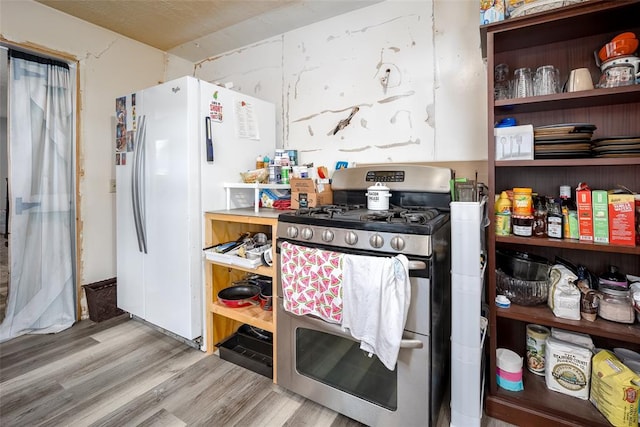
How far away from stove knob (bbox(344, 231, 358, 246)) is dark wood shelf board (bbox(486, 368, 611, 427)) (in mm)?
1020

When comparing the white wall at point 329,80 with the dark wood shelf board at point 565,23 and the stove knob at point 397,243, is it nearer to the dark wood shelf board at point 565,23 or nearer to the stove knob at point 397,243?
the dark wood shelf board at point 565,23

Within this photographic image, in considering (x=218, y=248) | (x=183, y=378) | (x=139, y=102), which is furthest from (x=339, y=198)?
(x=139, y=102)

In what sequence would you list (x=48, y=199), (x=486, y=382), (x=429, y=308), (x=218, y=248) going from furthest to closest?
(x=48, y=199) → (x=218, y=248) → (x=486, y=382) → (x=429, y=308)

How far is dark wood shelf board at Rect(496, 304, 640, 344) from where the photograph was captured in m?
1.20

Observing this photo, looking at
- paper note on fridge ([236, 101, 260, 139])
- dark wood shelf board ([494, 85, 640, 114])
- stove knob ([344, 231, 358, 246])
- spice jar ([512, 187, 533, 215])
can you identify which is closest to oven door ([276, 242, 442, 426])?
stove knob ([344, 231, 358, 246])

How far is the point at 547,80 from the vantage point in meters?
1.43

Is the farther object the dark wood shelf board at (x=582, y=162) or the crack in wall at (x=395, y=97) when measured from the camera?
the crack in wall at (x=395, y=97)

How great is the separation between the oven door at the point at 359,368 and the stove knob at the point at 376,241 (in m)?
0.15

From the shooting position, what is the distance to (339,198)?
206 centimetres

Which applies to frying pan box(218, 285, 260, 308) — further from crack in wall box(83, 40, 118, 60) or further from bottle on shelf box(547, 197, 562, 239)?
crack in wall box(83, 40, 118, 60)

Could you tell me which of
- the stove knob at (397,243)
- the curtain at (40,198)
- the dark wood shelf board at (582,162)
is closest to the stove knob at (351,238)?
the stove knob at (397,243)

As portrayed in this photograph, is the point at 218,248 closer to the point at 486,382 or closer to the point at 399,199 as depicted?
the point at 399,199

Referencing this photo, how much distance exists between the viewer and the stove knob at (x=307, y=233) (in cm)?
144

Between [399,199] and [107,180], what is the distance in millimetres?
2556
